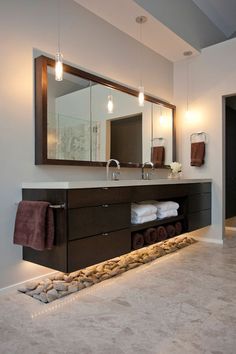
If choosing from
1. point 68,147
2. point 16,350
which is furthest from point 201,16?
point 16,350

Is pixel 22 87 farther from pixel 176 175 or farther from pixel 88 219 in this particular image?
pixel 176 175

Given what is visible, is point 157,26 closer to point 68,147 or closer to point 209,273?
point 68,147

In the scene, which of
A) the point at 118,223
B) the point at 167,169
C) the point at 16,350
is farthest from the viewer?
the point at 167,169

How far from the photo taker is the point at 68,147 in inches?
107

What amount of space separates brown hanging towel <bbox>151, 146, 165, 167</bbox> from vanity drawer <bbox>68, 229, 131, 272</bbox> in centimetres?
150

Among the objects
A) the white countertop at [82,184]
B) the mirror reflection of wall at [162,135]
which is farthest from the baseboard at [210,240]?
the white countertop at [82,184]

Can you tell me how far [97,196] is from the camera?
2.27 metres

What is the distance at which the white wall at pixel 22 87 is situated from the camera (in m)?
2.30

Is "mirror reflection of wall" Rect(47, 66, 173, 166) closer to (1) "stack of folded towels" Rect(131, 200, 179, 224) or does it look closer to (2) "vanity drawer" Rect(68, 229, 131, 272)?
(1) "stack of folded towels" Rect(131, 200, 179, 224)

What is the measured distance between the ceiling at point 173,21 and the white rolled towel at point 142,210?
6.86 feet

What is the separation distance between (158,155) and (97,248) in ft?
6.58

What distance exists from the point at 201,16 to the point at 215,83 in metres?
1.01

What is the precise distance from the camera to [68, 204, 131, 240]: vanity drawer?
6.84ft

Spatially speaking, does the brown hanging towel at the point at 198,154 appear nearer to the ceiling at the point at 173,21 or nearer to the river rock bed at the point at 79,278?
the ceiling at the point at 173,21
